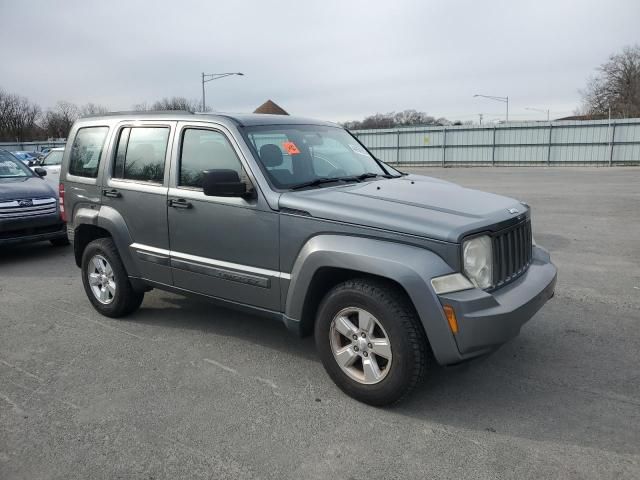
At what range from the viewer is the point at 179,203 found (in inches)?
174

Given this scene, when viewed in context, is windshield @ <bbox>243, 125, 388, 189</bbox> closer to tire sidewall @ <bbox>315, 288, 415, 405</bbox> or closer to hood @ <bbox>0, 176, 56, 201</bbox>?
tire sidewall @ <bbox>315, 288, 415, 405</bbox>

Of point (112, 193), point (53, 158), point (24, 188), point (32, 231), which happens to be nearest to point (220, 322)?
Result: point (112, 193)

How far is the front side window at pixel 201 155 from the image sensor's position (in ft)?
13.9

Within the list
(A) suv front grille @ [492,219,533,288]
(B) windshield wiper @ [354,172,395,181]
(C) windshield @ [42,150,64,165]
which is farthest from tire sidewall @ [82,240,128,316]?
(C) windshield @ [42,150,64,165]

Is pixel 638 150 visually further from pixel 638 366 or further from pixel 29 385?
pixel 29 385

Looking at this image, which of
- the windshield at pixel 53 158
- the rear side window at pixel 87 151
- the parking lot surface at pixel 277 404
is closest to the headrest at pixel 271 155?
the parking lot surface at pixel 277 404

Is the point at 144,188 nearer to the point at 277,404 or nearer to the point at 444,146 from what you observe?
the point at 277,404

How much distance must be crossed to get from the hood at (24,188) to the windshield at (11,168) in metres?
0.19

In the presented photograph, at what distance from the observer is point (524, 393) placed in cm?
368

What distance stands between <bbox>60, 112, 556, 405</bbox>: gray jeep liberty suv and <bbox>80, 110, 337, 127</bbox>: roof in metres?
0.02

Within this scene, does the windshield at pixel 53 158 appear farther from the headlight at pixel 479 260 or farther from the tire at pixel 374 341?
the headlight at pixel 479 260

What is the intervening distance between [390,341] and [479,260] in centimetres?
75

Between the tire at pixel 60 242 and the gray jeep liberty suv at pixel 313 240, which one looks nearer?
the gray jeep liberty suv at pixel 313 240

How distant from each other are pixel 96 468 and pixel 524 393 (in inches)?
106
